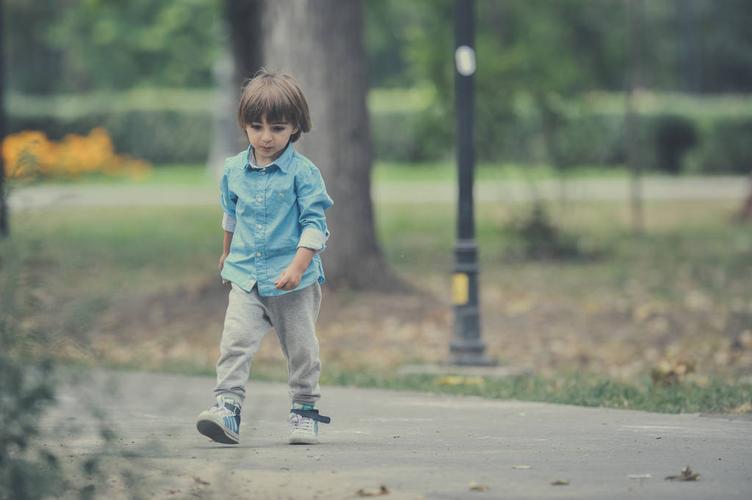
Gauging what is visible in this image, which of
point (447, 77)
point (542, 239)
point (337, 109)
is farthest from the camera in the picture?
point (447, 77)

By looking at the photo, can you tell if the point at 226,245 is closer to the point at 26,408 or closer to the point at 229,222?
the point at 229,222

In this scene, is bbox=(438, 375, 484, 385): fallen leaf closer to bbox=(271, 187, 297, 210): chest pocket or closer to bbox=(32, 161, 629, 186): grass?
bbox=(271, 187, 297, 210): chest pocket

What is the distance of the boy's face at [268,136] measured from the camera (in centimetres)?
620

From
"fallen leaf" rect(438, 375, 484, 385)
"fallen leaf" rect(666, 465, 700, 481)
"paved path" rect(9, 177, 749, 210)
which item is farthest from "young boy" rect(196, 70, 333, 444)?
"paved path" rect(9, 177, 749, 210)

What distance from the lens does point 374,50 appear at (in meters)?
56.8

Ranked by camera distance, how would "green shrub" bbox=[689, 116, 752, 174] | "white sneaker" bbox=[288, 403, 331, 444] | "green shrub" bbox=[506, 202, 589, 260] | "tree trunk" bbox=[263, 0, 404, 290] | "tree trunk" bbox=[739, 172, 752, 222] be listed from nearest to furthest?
"white sneaker" bbox=[288, 403, 331, 444] < "tree trunk" bbox=[263, 0, 404, 290] < "green shrub" bbox=[506, 202, 589, 260] < "tree trunk" bbox=[739, 172, 752, 222] < "green shrub" bbox=[689, 116, 752, 174]

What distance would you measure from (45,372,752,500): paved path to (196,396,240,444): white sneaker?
0.07 m

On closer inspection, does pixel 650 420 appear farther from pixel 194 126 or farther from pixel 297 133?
pixel 194 126

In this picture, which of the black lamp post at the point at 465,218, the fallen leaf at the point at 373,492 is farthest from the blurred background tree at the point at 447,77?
the fallen leaf at the point at 373,492

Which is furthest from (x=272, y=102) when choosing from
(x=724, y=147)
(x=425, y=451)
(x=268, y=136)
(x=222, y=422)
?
(x=724, y=147)

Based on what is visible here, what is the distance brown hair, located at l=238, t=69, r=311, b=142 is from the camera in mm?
6172

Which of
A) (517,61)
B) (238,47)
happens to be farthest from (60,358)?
(517,61)

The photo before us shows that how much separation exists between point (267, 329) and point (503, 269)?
10865 millimetres

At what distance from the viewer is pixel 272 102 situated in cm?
616
